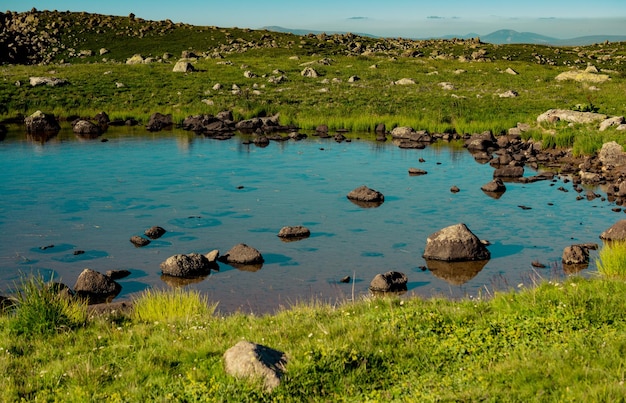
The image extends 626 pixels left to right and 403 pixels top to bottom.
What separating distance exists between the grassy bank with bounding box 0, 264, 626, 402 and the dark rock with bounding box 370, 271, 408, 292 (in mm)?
3220

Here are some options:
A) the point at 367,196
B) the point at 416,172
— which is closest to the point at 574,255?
the point at 367,196

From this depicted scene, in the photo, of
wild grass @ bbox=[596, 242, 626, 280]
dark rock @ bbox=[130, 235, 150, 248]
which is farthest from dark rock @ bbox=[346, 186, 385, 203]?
wild grass @ bbox=[596, 242, 626, 280]

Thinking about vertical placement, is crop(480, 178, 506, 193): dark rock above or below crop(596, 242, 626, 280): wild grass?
below

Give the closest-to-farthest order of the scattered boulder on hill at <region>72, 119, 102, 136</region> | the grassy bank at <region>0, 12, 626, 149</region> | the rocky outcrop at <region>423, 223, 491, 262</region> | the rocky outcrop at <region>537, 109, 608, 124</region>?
the rocky outcrop at <region>423, 223, 491, 262</region> → the rocky outcrop at <region>537, 109, 608, 124</region> → the scattered boulder on hill at <region>72, 119, 102, 136</region> → the grassy bank at <region>0, 12, 626, 149</region>

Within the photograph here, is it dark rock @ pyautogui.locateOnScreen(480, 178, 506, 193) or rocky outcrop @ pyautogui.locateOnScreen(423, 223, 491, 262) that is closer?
rocky outcrop @ pyautogui.locateOnScreen(423, 223, 491, 262)

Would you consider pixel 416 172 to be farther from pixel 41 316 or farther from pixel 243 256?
pixel 41 316

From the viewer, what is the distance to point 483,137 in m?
41.4

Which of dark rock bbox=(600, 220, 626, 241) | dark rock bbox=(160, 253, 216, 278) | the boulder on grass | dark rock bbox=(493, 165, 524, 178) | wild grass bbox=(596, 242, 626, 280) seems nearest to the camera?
wild grass bbox=(596, 242, 626, 280)

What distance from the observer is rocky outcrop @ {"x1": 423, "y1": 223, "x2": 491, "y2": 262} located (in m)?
19.7

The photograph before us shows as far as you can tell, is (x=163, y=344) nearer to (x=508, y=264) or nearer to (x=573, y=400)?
(x=573, y=400)

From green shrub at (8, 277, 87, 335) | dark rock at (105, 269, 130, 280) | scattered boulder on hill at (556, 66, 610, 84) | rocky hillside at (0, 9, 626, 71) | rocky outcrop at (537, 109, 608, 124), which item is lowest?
dark rock at (105, 269, 130, 280)

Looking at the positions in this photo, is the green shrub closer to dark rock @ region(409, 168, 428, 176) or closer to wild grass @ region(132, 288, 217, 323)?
wild grass @ region(132, 288, 217, 323)

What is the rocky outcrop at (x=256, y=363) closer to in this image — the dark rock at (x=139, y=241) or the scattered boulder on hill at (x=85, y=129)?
the dark rock at (x=139, y=241)

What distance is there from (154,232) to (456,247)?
9.55 meters
